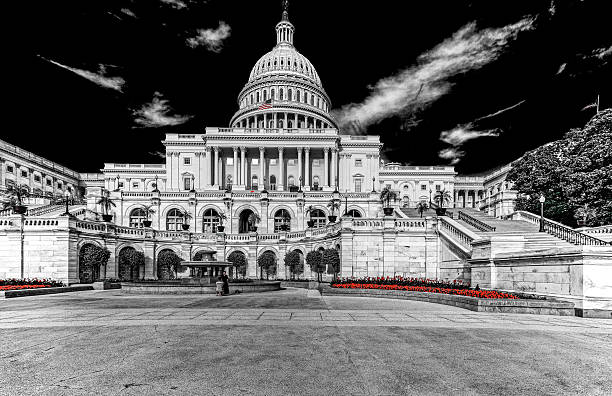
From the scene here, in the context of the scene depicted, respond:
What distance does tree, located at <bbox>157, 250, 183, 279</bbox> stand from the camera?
44.2 metres

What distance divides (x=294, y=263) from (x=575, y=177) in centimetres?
3046

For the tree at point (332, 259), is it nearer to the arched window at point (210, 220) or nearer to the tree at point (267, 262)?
the tree at point (267, 262)

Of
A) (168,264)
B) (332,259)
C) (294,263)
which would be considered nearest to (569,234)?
(332,259)

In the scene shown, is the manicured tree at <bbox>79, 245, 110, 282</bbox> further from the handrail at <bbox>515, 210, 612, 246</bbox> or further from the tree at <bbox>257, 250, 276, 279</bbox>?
the handrail at <bbox>515, 210, 612, 246</bbox>

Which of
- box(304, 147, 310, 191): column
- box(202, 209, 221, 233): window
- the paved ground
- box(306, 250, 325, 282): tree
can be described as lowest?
box(306, 250, 325, 282): tree

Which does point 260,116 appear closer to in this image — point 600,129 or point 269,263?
point 269,263

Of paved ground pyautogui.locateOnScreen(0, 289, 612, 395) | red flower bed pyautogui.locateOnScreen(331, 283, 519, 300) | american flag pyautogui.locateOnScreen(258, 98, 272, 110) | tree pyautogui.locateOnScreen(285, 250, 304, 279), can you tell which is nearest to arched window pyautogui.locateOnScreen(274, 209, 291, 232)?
tree pyautogui.locateOnScreen(285, 250, 304, 279)

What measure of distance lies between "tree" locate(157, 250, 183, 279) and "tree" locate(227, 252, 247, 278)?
631 centimetres

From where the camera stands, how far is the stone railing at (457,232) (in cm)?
2813

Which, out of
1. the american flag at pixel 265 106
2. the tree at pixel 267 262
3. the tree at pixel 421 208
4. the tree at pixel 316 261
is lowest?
the tree at pixel 267 262

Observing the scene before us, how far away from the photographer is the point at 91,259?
3488 cm

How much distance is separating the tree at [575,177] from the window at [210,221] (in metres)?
45.2

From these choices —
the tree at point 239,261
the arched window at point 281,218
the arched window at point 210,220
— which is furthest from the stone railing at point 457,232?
the arched window at point 210,220

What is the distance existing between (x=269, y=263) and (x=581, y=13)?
57.3 m
